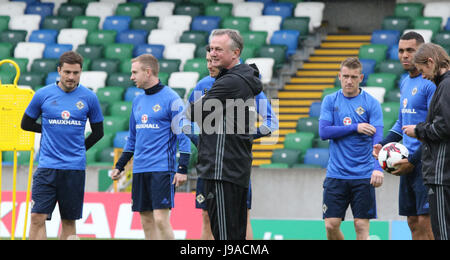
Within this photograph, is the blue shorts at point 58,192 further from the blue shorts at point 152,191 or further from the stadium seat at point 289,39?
the stadium seat at point 289,39

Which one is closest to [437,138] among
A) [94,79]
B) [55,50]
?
[94,79]

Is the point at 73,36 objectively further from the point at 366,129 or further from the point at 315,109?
the point at 366,129

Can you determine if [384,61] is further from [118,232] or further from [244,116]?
[244,116]

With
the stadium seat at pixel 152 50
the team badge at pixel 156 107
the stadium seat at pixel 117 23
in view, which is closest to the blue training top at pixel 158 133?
the team badge at pixel 156 107

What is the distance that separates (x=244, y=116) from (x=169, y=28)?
12619 millimetres

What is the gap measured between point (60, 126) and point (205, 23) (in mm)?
10194

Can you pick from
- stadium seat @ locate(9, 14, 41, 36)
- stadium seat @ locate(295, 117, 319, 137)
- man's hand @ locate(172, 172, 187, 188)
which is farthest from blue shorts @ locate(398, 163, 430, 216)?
stadium seat @ locate(9, 14, 41, 36)

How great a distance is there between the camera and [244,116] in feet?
18.5

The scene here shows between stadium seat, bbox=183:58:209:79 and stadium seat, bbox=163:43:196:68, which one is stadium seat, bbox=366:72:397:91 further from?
stadium seat, bbox=163:43:196:68

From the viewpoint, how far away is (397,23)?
16594mm

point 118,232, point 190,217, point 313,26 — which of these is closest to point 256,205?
point 190,217

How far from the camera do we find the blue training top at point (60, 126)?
25.5ft

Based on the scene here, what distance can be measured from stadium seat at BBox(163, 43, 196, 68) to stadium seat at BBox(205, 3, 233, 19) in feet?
5.74

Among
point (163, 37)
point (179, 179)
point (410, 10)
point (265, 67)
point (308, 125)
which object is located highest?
point (410, 10)
